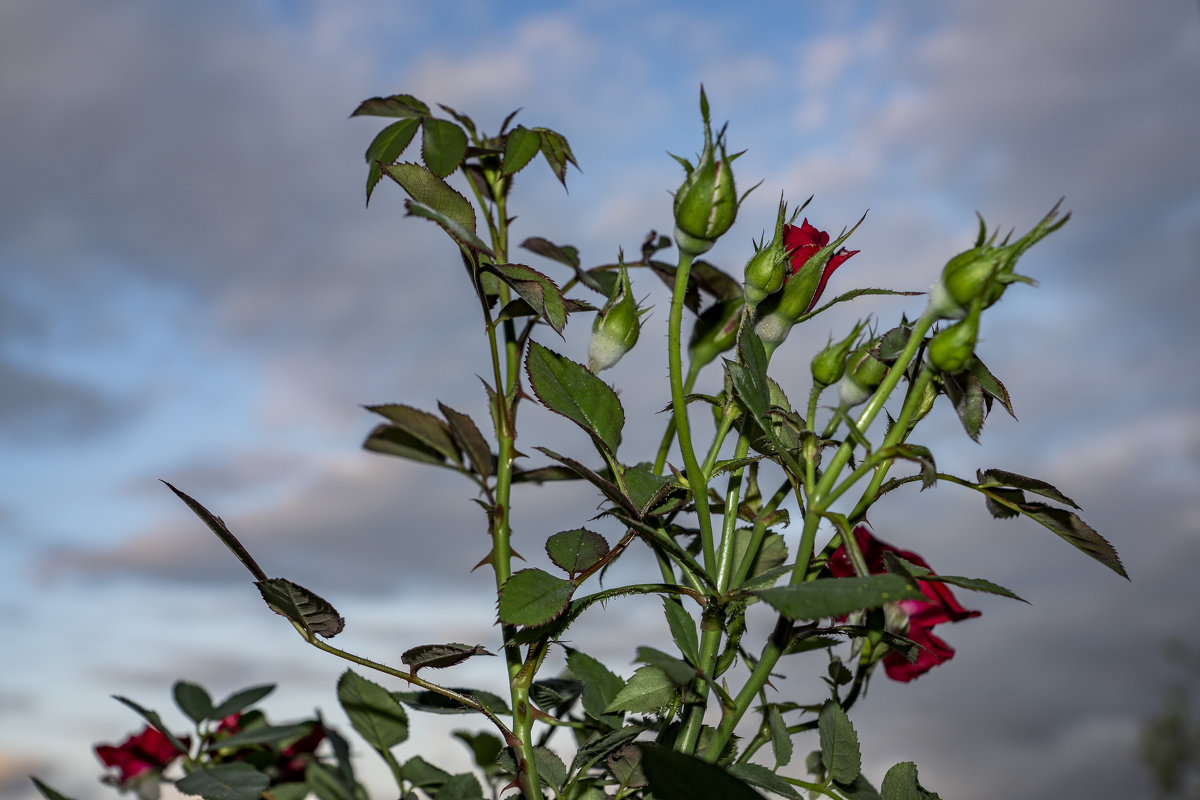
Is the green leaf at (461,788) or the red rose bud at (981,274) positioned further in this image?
the green leaf at (461,788)

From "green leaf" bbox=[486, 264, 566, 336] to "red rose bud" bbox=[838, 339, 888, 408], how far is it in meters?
0.20

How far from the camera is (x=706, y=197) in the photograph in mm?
615

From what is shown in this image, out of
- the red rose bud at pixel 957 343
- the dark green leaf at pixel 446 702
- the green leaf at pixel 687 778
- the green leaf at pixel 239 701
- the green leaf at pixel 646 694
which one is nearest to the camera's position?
the green leaf at pixel 687 778

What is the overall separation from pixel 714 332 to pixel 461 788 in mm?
468

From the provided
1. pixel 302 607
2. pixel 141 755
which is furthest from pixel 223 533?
pixel 141 755

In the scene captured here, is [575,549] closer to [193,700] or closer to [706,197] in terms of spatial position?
[706,197]

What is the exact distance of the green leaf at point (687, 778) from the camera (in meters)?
0.43

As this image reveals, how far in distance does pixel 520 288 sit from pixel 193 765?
72 cm

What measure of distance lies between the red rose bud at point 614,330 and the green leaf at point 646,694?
0.73 feet

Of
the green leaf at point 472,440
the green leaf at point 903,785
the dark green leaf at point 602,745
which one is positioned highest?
the green leaf at point 472,440

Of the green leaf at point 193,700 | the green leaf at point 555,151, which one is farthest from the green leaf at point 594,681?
the green leaf at point 193,700

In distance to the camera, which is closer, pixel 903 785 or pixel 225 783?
pixel 903 785

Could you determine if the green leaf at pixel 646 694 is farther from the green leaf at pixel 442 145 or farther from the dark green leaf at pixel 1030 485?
the green leaf at pixel 442 145

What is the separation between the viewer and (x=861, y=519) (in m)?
0.64
